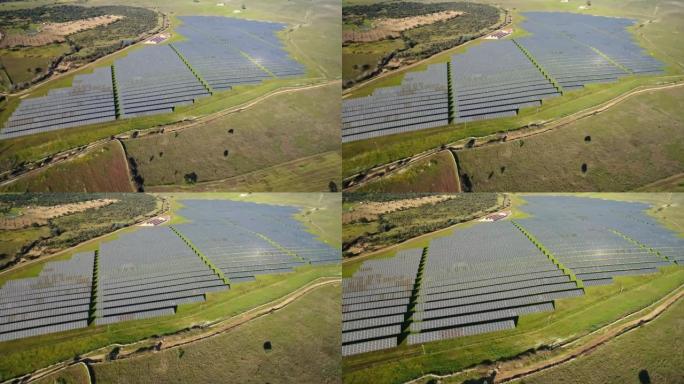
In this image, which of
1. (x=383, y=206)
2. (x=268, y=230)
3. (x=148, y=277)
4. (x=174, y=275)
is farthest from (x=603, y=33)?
(x=148, y=277)

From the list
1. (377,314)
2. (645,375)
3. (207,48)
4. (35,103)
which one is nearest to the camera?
(645,375)

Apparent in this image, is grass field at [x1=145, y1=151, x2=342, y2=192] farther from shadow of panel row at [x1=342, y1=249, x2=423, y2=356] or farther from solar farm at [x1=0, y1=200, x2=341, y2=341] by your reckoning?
shadow of panel row at [x1=342, y1=249, x2=423, y2=356]

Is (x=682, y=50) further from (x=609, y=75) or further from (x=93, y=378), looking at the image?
(x=93, y=378)

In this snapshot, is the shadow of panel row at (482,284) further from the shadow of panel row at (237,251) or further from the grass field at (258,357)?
the shadow of panel row at (237,251)

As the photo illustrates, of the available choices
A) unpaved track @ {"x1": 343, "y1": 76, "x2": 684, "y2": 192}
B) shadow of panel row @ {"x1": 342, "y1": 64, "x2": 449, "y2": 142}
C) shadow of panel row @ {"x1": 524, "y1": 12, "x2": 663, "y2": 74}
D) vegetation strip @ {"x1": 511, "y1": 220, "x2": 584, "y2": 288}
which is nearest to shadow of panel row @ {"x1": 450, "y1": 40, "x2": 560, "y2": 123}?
shadow of panel row @ {"x1": 342, "y1": 64, "x2": 449, "y2": 142}

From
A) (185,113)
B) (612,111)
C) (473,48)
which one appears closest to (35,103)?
(185,113)

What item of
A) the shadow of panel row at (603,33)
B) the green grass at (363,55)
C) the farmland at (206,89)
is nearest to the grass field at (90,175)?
the farmland at (206,89)

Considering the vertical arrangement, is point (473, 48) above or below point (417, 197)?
above
